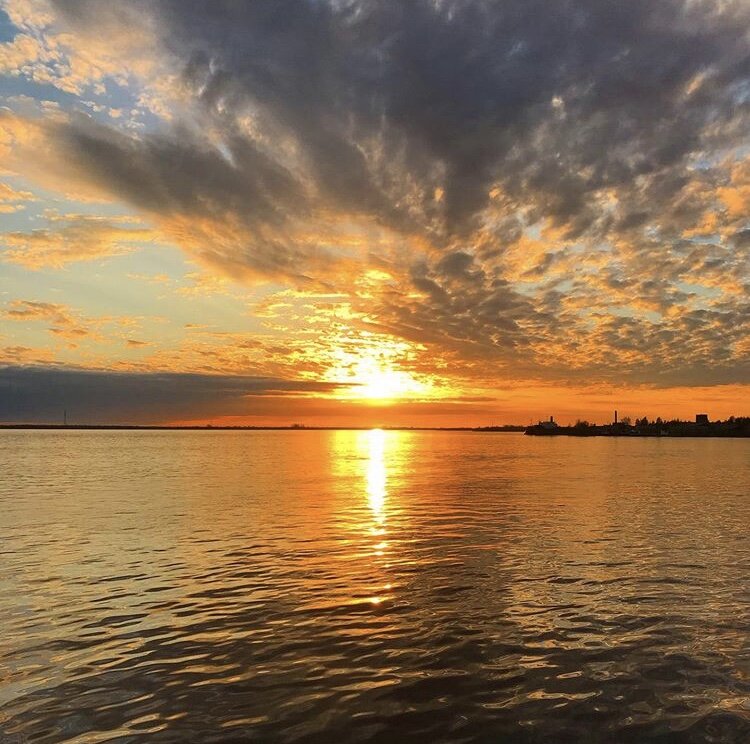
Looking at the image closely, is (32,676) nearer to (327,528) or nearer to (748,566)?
(327,528)

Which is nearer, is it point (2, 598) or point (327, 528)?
point (2, 598)

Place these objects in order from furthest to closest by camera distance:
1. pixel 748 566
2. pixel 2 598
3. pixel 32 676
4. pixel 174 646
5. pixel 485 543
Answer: pixel 485 543, pixel 748 566, pixel 2 598, pixel 174 646, pixel 32 676

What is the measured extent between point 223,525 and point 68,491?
2757 cm

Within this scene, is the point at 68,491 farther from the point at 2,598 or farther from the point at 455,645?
the point at 455,645

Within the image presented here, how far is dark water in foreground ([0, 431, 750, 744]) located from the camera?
446 inches

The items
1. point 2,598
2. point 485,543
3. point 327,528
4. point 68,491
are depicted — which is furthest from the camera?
point 68,491

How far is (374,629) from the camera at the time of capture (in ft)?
55.2

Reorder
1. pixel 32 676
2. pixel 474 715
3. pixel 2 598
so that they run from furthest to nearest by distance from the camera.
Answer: pixel 2 598, pixel 32 676, pixel 474 715

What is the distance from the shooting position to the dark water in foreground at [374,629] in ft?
37.2

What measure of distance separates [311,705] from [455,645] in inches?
200

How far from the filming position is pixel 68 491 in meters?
54.6

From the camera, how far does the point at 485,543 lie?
100.0 feet

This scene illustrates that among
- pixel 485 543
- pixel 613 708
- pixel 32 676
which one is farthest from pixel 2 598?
pixel 485 543

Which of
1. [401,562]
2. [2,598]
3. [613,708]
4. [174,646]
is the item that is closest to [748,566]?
[401,562]
